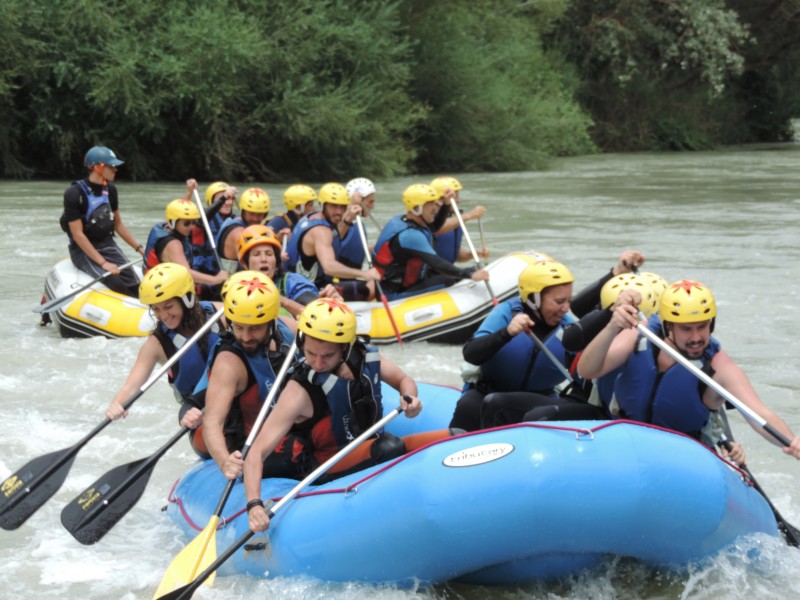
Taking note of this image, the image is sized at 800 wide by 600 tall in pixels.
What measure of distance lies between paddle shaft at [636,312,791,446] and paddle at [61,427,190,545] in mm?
1935

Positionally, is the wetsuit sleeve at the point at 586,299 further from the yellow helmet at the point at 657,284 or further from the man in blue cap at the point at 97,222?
the man in blue cap at the point at 97,222

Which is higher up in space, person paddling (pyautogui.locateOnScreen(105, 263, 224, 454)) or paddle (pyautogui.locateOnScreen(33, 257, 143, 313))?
person paddling (pyautogui.locateOnScreen(105, 263, 224, 454))

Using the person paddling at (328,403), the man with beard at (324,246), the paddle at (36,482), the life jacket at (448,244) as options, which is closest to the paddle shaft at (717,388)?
the person paddling at (328,403)

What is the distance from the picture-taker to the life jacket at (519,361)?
17.7 ft

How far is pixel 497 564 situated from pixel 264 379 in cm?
116

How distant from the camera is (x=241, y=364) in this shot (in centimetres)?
484

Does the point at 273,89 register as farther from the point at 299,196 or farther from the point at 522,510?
the point at 522,510

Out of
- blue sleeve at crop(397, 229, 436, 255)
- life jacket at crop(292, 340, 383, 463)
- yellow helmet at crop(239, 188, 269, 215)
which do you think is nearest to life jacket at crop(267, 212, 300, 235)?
yellow helmet at crop(239, 188, 269, 215)

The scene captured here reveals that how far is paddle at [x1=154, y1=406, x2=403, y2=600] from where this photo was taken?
4312mm

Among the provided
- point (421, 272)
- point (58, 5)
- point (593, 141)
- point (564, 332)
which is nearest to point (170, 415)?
point (421, 272)

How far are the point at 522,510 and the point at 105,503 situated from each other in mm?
1865

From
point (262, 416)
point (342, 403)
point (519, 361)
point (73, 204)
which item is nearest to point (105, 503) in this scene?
point (262, 416)

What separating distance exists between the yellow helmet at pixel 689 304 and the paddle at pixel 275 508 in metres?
1.01

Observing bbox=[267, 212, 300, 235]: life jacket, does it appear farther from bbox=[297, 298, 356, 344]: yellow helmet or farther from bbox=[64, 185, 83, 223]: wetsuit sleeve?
bbox=[297, 298, 356, 344]: yellow helmet
